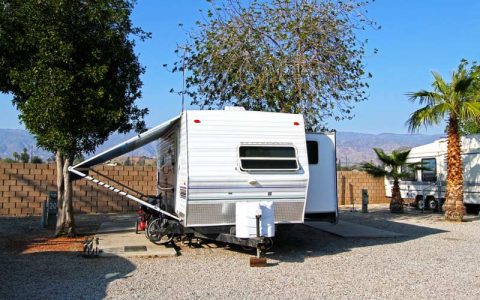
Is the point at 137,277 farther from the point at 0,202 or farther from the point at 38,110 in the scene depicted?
the point at 0,202

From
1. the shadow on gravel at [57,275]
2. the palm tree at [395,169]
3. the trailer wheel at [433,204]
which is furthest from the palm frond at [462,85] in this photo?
the shadow on gravel at [57,275]

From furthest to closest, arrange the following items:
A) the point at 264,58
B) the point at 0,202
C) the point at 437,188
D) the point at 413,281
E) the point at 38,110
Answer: the point at 437,188 < the point at 0,202 < the point at 264,58 < the point at 38,110 < the point at 413,281

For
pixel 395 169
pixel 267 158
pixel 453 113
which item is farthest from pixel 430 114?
pixel 267 158

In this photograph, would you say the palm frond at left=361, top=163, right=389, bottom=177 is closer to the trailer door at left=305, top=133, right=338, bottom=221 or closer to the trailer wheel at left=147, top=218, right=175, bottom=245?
the trailer door at left=305, top=133, right=338, bottom=221

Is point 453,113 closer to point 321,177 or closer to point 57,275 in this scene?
point 321,177

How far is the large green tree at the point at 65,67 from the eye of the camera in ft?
34.0

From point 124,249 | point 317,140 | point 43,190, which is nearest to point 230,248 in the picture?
point 124,249

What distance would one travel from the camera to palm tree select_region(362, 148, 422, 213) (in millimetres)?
20469

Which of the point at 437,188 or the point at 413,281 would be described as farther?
the point at 437,188

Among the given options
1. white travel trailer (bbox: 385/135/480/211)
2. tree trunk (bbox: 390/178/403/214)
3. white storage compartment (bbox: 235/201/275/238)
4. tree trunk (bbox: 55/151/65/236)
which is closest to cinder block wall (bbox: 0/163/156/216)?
tree trunk (bbox: 55/151/65/236)

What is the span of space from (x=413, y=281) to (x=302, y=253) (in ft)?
9.67

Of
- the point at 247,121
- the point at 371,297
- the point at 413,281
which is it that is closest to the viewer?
the point at 371,297

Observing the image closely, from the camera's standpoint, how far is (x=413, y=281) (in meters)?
7.82

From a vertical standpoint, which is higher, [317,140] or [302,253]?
[317,140]
